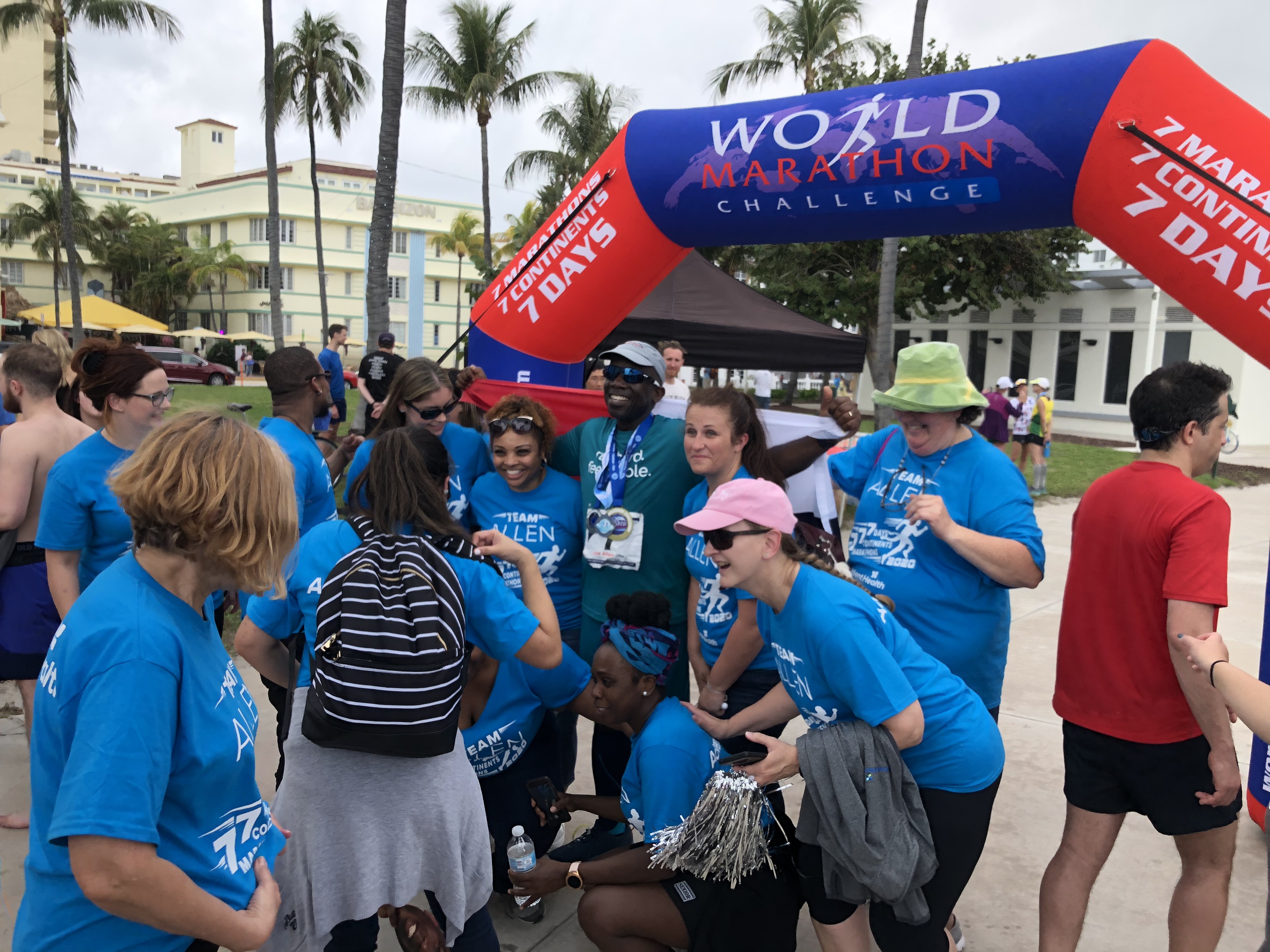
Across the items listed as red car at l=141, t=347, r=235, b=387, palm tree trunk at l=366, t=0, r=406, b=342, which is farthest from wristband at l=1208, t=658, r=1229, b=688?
red car at l=141, t=347, r=235, b=387

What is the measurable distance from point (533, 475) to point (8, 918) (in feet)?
7.75

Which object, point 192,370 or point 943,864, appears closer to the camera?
point 943,864

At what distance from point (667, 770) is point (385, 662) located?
3.09 feet

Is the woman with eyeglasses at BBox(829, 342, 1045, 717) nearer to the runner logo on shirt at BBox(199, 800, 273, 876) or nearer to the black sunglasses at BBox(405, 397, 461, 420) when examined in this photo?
the black sunglasses at BBox(405, 397, 461, 420)

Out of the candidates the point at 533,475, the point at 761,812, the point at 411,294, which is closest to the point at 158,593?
the point at 761,812

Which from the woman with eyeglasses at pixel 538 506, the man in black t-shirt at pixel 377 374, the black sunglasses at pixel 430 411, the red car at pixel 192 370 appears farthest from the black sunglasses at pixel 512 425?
the red car at pixel 192 370

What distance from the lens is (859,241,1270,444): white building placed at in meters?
25.8

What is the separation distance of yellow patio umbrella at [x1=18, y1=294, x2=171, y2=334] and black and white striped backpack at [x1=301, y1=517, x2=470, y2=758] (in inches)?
1573

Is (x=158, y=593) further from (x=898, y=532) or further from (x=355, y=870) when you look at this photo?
(x=898, y=532)

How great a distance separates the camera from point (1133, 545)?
252 cm

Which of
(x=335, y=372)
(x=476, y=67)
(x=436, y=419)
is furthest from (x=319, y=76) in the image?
(x=436, y=419)

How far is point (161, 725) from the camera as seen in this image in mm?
1376

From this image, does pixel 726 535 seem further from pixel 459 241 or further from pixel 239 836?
pixel 459 241

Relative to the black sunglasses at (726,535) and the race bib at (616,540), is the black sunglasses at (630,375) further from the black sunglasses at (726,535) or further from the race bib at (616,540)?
the black sunglasses at (726,535)
